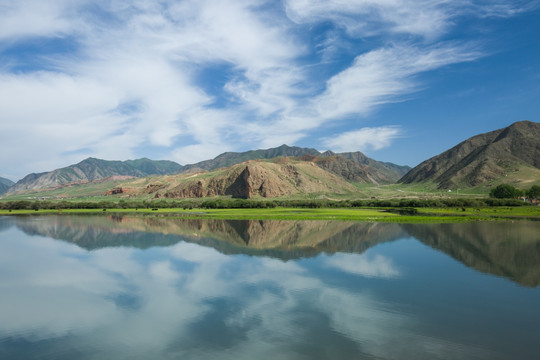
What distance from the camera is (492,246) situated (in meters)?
37.2

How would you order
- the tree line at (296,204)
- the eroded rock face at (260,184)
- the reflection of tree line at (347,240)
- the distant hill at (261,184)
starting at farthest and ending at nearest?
the distant hill at (261,184)
the eroded rock face at (260,184)
the tree line at (296,204)
the reflection of tree line at (347,240)

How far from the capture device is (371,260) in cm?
3219

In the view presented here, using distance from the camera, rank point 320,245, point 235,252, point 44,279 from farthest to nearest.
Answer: point 320,245 < point 235,252 < point 44,279

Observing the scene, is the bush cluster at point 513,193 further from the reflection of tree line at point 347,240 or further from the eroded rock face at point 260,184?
the reflection of tree line at point 347,240

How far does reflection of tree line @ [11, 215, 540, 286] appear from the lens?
3100 cm

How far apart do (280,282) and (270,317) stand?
6.62 metres

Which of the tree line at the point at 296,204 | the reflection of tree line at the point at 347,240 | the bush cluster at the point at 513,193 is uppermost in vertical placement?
the bush cluster at the point at 513,193

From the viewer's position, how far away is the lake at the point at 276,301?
47.8ft

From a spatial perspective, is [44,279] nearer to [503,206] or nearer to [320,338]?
[320,338]

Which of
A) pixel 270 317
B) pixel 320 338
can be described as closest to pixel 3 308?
pixel 270 317

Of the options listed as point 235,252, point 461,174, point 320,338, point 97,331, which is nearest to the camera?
point 320,338

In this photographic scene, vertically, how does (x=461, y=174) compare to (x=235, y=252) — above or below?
above

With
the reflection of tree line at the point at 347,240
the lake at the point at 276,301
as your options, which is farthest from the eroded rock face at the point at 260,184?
the lake at the point at 276,301

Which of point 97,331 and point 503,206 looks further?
point 503,206
